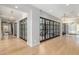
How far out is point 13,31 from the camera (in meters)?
3.23

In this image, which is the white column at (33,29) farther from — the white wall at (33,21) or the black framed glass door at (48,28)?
the black framed glass door at (48,28)

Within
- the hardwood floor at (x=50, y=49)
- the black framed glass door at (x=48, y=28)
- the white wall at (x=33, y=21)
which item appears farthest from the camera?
the black framed glass door at (x=48, y=28)

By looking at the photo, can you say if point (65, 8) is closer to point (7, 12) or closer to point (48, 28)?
point (48, 28)

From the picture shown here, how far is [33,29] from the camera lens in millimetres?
3564

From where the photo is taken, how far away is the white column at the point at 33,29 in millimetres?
3212

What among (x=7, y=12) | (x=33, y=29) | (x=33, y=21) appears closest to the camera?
(x=7, y=12)

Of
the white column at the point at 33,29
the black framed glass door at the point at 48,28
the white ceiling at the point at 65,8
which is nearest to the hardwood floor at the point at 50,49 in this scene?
the white column at the point at 33,29

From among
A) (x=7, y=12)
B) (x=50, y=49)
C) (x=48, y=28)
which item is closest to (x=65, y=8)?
(x=48, y=28)

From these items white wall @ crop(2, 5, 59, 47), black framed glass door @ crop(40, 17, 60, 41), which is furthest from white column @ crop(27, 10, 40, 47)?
black framed glass door @ crop(40, 17, 60, 41)

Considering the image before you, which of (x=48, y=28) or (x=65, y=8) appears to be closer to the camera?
(x=65, y=8)

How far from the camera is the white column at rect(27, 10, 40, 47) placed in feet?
10.5
